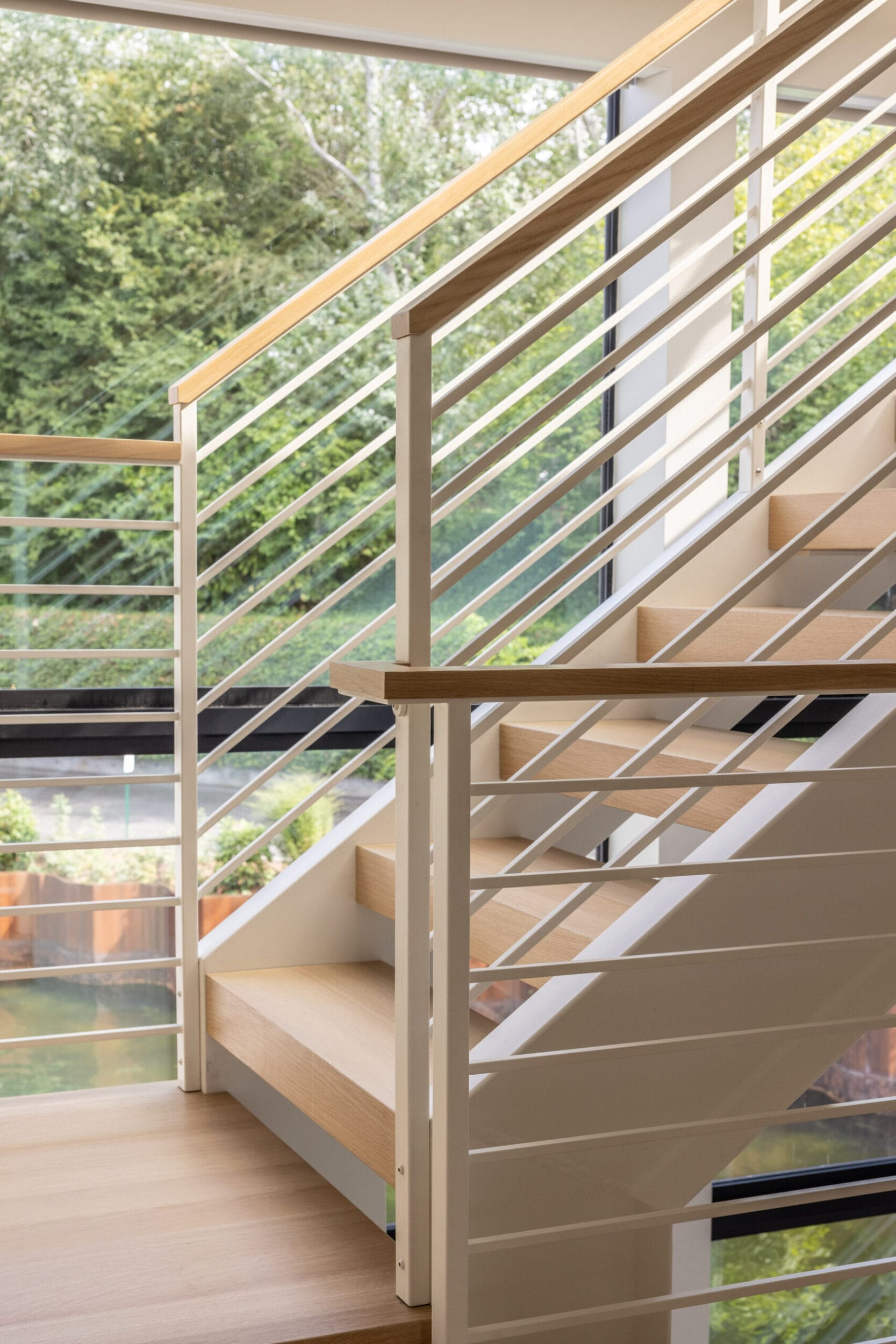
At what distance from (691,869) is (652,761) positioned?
2.30ft

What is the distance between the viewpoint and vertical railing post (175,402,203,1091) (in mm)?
2336

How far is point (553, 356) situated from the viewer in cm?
328

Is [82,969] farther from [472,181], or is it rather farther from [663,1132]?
[472,181]

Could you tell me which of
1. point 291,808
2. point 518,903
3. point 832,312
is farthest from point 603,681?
point 291,808

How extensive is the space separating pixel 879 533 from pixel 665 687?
3.97 ft

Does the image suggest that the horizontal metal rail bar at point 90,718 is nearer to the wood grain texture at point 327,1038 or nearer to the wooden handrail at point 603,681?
the wood grain texture at point 327,1038

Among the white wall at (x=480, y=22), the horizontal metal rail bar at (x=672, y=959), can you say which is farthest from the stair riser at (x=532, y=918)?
the white wall at (x=480, y=22)

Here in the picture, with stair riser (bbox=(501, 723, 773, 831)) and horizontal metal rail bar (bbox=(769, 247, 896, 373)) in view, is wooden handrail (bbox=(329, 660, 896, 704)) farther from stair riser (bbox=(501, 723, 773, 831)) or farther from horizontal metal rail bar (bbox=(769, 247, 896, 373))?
horizontal metal rail bar (bbox=(769, 247, 896, 373))

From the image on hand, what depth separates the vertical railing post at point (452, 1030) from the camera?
141cm

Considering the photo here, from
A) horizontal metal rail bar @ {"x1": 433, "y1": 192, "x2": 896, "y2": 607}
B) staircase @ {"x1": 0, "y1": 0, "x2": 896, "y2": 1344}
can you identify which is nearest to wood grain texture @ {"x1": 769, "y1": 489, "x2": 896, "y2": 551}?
staircase @ {"x1": 0, "y1": 0, "x2": 896, "y2": 1344}

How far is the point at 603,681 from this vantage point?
1.42 meters

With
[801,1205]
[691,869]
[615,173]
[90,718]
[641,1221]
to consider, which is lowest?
[801,1205]

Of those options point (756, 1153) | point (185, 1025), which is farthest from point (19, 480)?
point (756, 1153)

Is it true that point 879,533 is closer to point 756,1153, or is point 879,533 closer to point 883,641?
point 883,641
